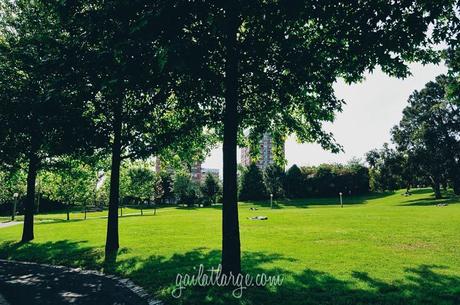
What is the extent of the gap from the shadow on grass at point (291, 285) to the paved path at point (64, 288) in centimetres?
63

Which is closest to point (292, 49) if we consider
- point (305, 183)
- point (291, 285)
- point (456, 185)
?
point (291, 285)

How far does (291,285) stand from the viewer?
9609 mm

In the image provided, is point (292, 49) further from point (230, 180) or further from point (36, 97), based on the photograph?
point (36, 97)

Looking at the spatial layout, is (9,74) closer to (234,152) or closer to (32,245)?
(32,245)

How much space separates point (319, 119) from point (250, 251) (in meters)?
6.95

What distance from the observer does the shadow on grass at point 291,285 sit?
832cm

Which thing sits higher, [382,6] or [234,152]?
[382,6]

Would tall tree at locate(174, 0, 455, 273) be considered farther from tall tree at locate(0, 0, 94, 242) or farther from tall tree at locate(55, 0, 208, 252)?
tall tree at locate(0, 0, 94, 242)

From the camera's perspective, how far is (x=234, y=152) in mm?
10367

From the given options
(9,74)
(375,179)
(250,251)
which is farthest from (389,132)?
(9,74)

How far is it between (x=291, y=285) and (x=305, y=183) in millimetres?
88878

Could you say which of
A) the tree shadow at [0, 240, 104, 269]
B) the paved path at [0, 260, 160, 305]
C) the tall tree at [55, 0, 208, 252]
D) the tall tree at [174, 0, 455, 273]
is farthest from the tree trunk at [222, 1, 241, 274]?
the tree shadow at [0, 240, 104, 269]

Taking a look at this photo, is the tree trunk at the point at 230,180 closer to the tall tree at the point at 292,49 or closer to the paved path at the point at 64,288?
the tall tree at the point at 292,49

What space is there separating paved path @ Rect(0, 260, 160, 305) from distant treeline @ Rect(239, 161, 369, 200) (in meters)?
83.5
